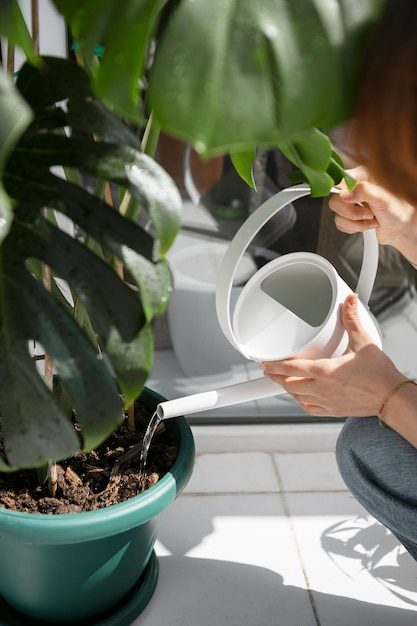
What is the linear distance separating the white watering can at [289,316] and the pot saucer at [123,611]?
347mm

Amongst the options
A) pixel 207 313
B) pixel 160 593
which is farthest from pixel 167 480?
pixel 207 313

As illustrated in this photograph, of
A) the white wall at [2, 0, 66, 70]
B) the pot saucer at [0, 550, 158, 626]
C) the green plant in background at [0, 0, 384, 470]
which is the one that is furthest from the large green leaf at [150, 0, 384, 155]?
the pot saucer at [0, 550, 158, 626]

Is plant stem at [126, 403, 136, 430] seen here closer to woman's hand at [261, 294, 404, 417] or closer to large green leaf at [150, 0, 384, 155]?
woman's hand at [261, 294, 404, 417]

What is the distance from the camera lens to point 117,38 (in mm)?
573

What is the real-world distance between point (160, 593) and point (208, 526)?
0.18 metres

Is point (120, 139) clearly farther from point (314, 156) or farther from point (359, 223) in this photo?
point (359, 223)

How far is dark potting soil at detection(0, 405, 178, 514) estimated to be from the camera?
39.6 inches

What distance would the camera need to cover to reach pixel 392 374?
38.4 inches

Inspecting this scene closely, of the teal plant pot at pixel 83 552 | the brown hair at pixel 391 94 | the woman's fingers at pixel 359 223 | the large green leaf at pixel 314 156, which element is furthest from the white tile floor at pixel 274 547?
the brown hair at pixel 391 94

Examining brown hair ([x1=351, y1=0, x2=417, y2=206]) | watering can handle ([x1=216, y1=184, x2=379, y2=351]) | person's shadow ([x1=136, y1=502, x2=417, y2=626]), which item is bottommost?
person's shadow ([x1=136, y1=502, x2=417, y2=626])

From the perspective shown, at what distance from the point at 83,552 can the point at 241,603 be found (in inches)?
13.4

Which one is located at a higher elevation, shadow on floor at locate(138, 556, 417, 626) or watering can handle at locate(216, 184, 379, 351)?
watering can handle at locate(216, 184, 379, 351)

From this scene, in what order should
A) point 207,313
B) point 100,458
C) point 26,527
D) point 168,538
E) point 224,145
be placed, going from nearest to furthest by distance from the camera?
point 224,145, point 26,527, point 100,458, point 168,538, point 207,313

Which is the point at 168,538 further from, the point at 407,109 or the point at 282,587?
the point at 407,109
